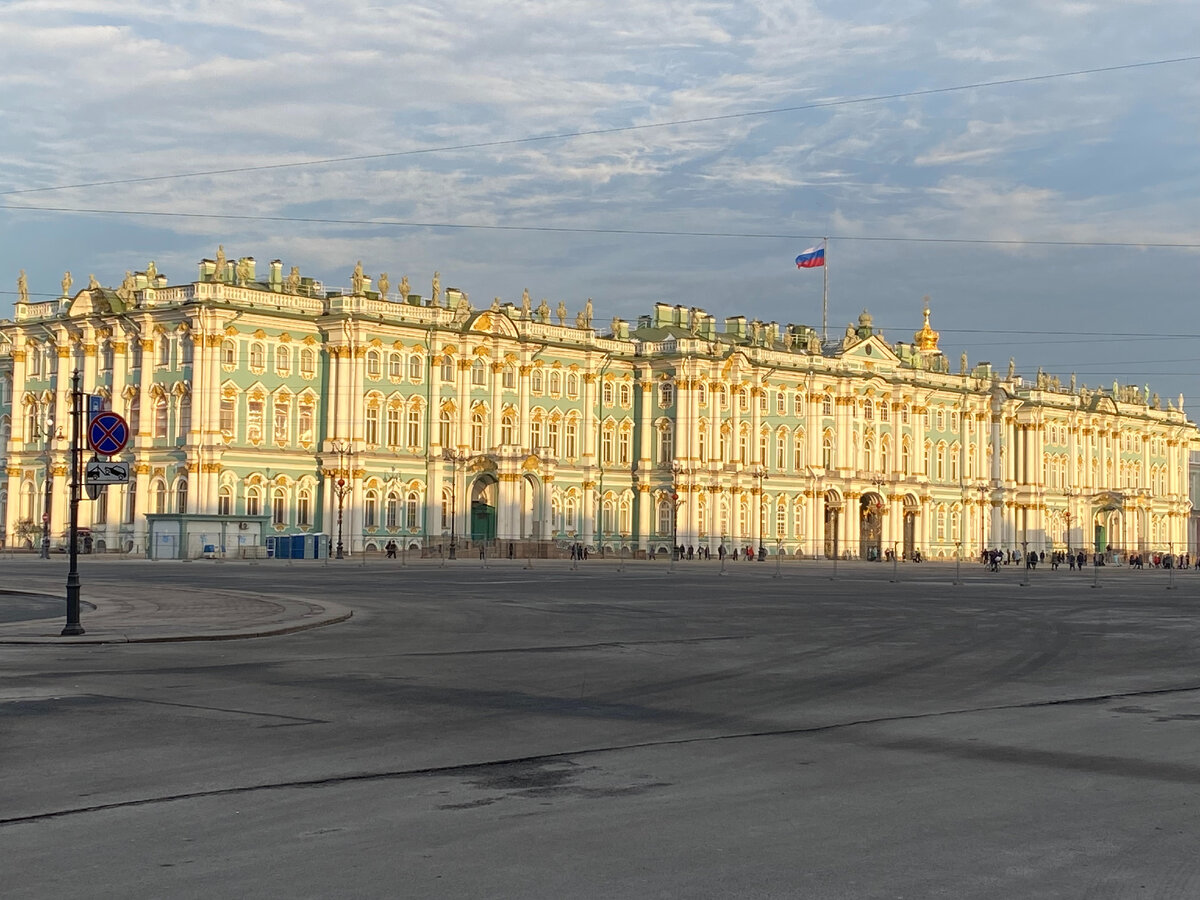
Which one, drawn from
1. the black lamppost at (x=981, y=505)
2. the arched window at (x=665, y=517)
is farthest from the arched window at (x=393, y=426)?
the black lamppost at (x=981, y=505)

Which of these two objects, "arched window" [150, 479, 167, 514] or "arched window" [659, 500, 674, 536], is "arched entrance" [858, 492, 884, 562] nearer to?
"arched window" [659, 500, 674, 536]

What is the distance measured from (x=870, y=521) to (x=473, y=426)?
4092 cm

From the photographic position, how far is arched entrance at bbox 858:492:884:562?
407 ft

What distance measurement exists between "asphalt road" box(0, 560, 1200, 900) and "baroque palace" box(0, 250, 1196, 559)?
59.0m

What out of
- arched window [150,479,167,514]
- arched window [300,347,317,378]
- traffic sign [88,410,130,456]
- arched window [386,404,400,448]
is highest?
arched window [300,347,317,378]

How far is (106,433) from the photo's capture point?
1017 inches

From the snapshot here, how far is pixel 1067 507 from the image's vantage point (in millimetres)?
147750

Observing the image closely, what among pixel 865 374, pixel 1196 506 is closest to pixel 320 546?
pixel 865 374

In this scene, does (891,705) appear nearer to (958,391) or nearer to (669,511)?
(669,511)

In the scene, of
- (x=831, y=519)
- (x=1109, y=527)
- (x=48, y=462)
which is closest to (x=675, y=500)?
(x=831, y=519)

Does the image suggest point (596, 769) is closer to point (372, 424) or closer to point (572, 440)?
point (372, 424)

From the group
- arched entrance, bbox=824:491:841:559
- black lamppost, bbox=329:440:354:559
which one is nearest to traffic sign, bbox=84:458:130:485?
black lamppost, bbox=329:440:354:559

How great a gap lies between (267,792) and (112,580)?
125 ft

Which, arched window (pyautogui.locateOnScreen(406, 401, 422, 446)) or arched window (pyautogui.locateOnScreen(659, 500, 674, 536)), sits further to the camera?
arched window (pyautogui.locateOnScreen(659, 500, 674, 536))
